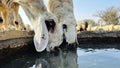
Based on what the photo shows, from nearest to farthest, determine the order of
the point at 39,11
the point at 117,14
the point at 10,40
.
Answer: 1. the point at 10,40
2. the point at 39,11
3. the point at 117,14

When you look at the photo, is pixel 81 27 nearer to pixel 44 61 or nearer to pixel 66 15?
pixel 66 15

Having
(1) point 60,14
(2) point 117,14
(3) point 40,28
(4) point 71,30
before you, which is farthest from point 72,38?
(2) point 117,14

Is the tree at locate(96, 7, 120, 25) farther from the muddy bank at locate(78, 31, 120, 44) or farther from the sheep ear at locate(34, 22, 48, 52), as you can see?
the sheep ear at locate(34, 22, 48, 52)

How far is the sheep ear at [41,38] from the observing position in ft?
25.6

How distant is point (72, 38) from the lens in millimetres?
9312

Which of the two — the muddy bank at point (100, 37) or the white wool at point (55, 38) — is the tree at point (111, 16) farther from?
the white wool at point (55, 38)

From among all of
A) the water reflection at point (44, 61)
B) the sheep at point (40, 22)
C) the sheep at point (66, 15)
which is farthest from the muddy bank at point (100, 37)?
the water reflection at point (44, 61)

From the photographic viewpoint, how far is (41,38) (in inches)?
307

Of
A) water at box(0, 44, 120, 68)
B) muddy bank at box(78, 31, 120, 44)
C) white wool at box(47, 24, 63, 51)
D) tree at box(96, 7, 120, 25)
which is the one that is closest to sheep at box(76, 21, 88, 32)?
muddy bank at box(78, 31, 120, 44)

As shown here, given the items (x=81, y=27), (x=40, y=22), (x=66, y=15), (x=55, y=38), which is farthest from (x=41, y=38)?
(x=81, y=27)

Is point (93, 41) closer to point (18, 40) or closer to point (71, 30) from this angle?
point (71, 30)

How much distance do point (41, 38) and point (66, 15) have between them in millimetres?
2318

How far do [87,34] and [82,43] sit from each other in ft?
2.23

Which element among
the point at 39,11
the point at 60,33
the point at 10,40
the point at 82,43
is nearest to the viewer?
the point at 10,40
